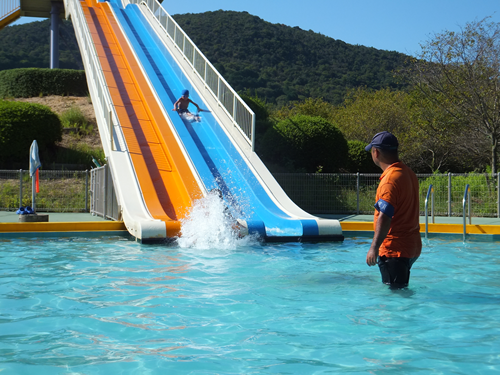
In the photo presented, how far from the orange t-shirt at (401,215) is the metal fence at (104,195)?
314 inches

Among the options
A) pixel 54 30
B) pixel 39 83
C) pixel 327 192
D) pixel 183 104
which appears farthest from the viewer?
pixel 54 30

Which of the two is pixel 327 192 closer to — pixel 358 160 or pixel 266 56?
pixel 358 160

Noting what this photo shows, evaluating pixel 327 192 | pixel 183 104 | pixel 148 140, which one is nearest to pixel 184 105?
pixel 183 104

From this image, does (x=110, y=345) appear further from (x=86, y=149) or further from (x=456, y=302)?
(x=86, y=149)

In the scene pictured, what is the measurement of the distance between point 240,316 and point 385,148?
2.24 metres

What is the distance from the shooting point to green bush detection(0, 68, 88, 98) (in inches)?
1080

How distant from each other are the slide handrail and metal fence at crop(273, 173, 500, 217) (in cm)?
238

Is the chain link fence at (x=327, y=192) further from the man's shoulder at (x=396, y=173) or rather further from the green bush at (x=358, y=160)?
the man's shoulder at (x=396, y=173)

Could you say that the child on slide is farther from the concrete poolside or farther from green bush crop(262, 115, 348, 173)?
the concrete poolside

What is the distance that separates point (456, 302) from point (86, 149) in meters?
17.1

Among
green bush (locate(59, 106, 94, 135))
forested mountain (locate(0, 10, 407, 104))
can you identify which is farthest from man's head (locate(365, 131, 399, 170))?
forested mountain (locate(0, 10, 407, 104))

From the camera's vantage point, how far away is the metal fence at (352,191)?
16250mm

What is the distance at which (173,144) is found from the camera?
48.6ft

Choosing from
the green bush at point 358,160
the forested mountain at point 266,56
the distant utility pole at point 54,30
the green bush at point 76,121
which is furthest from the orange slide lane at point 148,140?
the forested mountain at point 266,56
